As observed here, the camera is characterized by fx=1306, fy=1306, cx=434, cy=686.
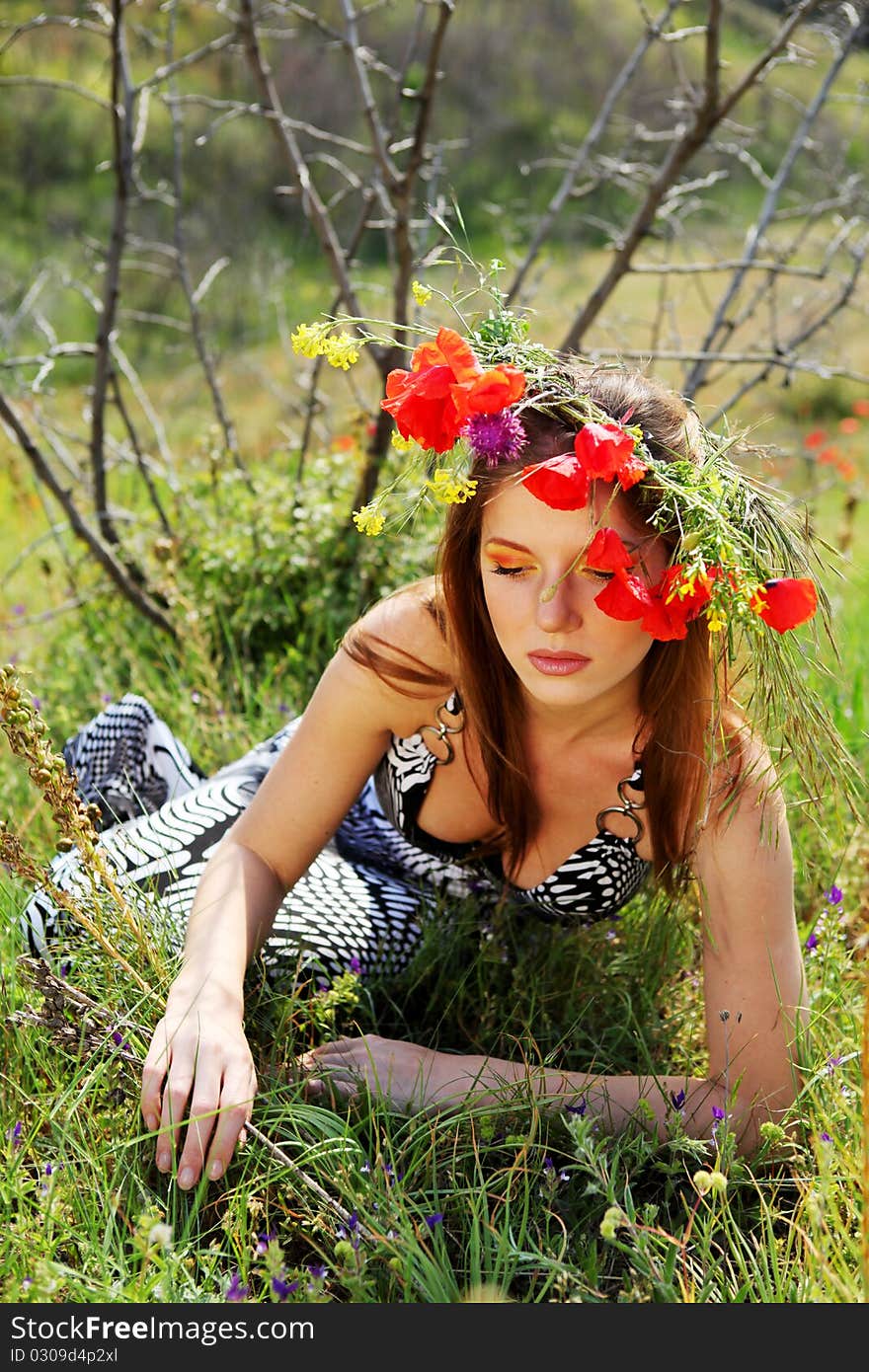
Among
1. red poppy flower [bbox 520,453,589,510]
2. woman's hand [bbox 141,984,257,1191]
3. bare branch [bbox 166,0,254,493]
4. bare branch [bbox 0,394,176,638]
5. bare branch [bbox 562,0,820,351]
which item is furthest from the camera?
bare branch [bbox 166,0,254,493]

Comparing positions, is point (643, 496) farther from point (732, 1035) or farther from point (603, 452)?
point (732, 1035)

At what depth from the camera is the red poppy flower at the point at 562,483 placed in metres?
1.51

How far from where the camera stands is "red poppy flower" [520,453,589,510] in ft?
4.97

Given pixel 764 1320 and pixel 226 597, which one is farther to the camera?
pixel 226 597

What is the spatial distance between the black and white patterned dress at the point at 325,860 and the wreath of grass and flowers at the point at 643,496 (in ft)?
1.46

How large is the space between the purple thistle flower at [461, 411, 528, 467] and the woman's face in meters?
0.08

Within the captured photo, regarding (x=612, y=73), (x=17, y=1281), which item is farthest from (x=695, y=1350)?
(x=612, y=73)

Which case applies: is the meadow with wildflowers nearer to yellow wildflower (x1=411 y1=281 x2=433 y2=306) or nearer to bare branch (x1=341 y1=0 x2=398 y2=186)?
yellow wildflower (x1=411 y1=281 x2=433 y2=306)

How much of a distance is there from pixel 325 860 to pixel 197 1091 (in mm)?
859

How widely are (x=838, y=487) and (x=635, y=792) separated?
5.57 meters

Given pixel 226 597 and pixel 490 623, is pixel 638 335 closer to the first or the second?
pixel 226 597

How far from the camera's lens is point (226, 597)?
131 inches

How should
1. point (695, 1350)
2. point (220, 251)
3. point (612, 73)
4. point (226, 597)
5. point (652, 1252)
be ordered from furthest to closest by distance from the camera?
point (612, 73)
point (220, 251)
point (226, 597)
point (652, 1252)
point (695, 1350)

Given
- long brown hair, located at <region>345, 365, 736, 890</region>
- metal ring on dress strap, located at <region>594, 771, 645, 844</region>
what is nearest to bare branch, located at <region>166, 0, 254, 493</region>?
long brown hair, located at <region>345, 365, 736, 890</region>
